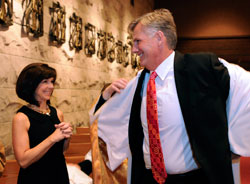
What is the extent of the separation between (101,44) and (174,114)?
187 inches

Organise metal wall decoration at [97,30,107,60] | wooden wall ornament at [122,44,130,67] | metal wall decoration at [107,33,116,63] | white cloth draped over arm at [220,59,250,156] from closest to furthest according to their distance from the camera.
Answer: white cloth draped over arm at [220,59,250,156], metal wall decoration at [97,30,107,60], metal wall decoration at [107,33,116,63], wooden wall ornament at [122,44,130,67]

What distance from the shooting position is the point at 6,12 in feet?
10.3

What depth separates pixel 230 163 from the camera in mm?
1677

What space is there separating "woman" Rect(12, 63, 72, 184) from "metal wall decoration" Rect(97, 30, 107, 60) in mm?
4095

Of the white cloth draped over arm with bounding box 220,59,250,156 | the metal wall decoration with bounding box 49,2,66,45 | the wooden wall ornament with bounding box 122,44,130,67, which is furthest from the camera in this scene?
the wooden wall ornament with bounding box 122,44,130,67

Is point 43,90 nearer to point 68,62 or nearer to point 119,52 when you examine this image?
point 68,62

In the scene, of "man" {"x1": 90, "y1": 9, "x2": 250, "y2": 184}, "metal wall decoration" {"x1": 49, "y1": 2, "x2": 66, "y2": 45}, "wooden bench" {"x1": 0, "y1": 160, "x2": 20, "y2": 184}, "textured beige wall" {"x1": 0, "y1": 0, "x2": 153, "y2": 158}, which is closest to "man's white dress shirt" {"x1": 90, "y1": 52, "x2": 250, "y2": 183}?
"man" {"x1": 90, "y1": 9, "x2": 250, "y2": 184}

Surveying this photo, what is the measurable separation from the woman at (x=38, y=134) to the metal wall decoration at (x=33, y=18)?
64.6 inches

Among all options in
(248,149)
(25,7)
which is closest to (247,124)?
(248,149)

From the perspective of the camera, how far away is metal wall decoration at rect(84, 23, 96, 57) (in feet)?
18.5

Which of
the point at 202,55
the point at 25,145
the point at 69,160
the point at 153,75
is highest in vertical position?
the point at 202,55

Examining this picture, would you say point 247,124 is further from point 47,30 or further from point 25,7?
point 47,30

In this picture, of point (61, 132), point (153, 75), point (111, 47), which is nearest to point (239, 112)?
point (153, 75)

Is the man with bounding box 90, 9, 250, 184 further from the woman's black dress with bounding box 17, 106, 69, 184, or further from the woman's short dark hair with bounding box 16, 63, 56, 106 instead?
the woman's short dark hair with bounding box 16, 63, 56, 106
